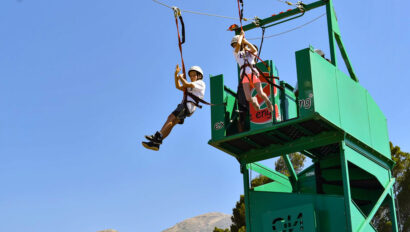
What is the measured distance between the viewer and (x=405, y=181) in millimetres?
31453

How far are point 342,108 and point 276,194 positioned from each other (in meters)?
2.68

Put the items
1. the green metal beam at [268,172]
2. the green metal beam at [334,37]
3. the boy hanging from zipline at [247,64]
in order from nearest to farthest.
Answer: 1. the boy hanging from zipline at [247,64]
2. the green metal beam at [334,37]
3. the green metal beam at [268,172]

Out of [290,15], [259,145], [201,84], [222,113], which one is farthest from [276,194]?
[290,15]

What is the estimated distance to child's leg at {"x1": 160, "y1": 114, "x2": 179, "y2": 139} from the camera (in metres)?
15.2

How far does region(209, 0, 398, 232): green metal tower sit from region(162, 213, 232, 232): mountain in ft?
189

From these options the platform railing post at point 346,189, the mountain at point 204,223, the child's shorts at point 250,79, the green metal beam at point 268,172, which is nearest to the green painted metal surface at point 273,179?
the green metal beam at point 268,172

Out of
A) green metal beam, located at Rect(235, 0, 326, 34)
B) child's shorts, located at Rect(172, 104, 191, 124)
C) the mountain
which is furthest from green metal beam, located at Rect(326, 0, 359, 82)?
the mountain

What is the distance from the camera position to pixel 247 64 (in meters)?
15.9

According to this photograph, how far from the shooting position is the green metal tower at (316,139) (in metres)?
15.6

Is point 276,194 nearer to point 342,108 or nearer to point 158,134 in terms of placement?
point 342,108

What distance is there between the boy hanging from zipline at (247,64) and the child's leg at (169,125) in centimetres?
189

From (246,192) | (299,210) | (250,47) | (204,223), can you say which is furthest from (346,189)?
(204,223)

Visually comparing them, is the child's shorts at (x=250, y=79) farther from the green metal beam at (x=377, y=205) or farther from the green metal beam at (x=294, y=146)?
the green metal beam at (x=377, y=205)

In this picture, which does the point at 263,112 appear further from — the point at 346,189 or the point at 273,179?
the point at 273,179
